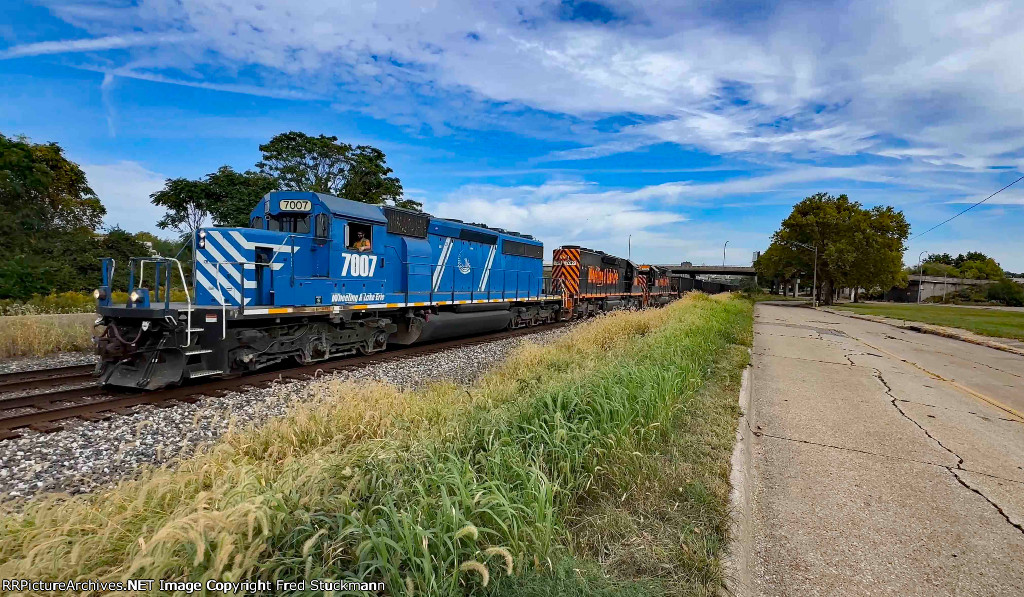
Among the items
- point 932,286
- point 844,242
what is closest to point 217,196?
point 844,242

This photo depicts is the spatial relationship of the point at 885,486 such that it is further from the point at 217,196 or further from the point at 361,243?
the point at 217,196

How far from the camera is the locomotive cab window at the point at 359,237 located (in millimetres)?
9691

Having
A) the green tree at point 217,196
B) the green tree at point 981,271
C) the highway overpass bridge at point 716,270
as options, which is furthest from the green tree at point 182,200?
the green tree at point 981,271

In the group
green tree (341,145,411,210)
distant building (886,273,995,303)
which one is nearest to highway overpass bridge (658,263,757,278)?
distant building (886,273,995,303)

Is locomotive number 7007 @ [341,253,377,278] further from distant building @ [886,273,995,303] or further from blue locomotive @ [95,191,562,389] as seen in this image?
distant building @ [886,273,995,303]

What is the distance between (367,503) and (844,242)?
49.9m

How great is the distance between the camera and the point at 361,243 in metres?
9.97

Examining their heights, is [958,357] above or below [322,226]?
below

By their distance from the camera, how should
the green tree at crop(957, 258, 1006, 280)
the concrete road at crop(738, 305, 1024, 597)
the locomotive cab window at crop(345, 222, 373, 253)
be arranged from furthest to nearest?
the green tree at crop(957, 258, 1006, 280), the locomotive cab window at crop(345, 222, 373, 253), the concrete road at crop(738, 305, 1024, 597)

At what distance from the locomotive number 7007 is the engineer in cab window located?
0.14m

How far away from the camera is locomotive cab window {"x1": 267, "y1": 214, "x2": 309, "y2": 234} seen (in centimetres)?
906

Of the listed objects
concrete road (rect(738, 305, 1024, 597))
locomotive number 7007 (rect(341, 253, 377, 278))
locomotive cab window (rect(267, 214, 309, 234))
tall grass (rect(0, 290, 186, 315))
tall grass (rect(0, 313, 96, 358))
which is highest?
locomotive cab window (rect(267, 214, 309, 234))

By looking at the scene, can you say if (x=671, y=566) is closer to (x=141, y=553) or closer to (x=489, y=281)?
(x=141, y=553)

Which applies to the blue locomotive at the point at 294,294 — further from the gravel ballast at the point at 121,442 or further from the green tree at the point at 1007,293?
the green tree at the point at 1007,293
